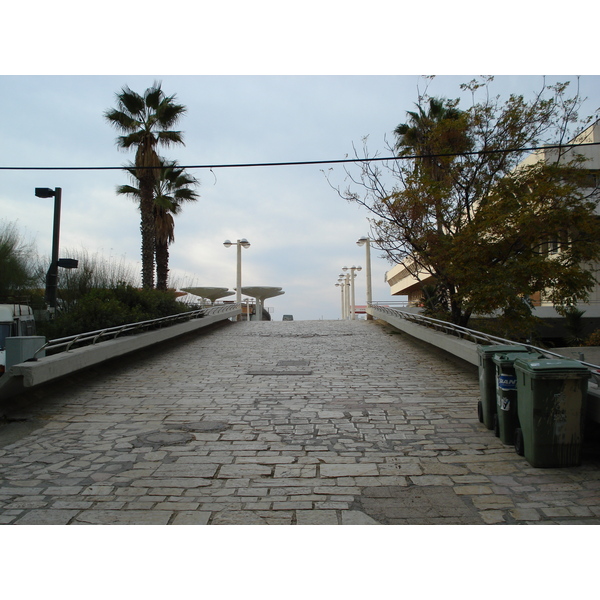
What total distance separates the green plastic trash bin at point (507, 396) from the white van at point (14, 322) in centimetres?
1112

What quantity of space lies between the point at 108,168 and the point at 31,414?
21.2 ft

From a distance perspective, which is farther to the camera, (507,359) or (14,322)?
(14,322)

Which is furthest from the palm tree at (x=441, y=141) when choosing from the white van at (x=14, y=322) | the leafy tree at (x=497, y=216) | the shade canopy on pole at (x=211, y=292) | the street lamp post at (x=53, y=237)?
the shade canopy on pole at (x=211, y=292)

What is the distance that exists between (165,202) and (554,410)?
70.4ft

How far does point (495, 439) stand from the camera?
23.0ft

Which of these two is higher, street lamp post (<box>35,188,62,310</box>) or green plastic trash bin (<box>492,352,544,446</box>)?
street lamp post (<box>35,188,62,310</box>)

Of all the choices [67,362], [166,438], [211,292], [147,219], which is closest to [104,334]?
[67,362]

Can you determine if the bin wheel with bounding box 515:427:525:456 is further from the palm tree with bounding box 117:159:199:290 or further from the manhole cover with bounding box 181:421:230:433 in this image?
the palm tree with bounding box 117:159:199:290

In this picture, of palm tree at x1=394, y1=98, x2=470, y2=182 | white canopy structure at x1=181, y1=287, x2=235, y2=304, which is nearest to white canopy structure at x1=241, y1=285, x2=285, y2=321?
white canopy structure at x1=181, y1=287, x2=235, y2=304

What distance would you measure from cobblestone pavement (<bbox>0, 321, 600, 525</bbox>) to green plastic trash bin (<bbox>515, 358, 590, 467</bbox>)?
17 centimetres

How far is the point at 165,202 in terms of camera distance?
24.5m

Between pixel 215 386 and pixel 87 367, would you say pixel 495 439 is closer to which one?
pixel 215 386

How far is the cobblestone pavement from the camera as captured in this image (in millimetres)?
4875

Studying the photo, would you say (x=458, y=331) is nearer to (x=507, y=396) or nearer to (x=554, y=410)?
(x=507, y=396)
